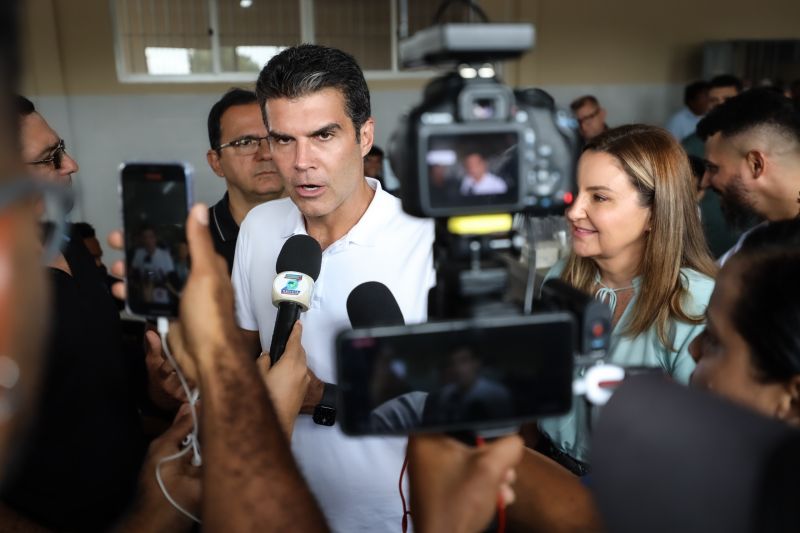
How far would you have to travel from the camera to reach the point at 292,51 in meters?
1.48

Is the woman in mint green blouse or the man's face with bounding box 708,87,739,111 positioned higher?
the man's face with bounding box 708,87,739,111

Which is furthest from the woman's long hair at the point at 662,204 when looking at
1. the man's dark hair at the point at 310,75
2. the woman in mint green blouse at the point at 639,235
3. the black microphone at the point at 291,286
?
the black microphone at the point at 291,286

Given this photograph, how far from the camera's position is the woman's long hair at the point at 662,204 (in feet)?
5.03

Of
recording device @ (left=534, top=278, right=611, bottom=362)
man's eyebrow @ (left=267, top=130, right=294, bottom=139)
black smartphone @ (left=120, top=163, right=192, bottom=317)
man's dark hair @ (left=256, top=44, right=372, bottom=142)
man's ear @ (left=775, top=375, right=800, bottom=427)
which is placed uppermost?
man's dark hair @ (left=256, top=44, right=372, bottom=142)

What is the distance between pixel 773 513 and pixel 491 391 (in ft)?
0.95

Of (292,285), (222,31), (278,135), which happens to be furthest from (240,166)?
(222,31)

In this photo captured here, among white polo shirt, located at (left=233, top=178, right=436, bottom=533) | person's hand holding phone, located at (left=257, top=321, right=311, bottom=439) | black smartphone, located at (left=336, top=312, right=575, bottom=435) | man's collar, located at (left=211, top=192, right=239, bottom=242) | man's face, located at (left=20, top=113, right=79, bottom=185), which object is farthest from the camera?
man's collar, located at (left=211, top=192, right=239, bottom=242)

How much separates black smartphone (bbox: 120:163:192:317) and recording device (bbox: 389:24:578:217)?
15.8 inches

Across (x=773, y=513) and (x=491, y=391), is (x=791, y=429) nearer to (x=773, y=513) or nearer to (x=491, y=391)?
(x=773, y=513)

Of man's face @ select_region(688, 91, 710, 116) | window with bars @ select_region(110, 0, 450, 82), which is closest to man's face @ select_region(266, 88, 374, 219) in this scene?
window with bars @ select_region(110, 0, 450, 82)

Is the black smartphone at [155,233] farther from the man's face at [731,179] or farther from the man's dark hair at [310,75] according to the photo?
the man's face at [731,179]

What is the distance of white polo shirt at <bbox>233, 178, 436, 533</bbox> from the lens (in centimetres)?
129

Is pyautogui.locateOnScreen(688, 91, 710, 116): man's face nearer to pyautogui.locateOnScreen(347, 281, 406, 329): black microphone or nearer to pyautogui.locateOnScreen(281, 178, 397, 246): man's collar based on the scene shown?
pyautogui.locateOnScreen(281, 178, 397, 246): man's collar

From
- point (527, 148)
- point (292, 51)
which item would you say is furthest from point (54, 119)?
point (527, 148)
